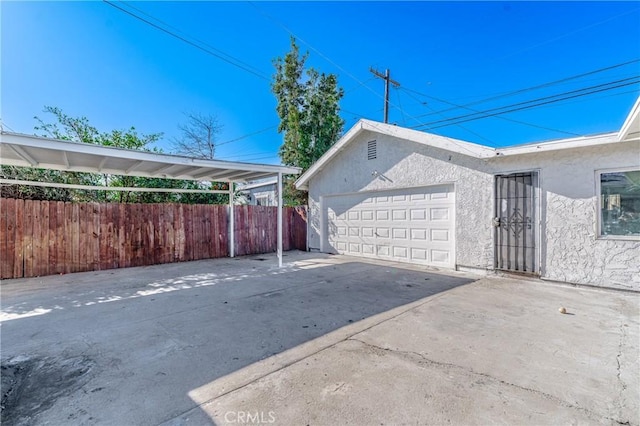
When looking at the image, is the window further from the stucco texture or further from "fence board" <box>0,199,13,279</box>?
"fence board" <box>0,199,13,279</box>

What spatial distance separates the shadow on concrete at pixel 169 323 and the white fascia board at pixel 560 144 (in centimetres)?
290

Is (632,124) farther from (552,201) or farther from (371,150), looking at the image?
(371,150)

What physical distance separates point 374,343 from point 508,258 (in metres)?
4.78

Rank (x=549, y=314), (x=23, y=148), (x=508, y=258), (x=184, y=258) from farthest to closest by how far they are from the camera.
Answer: (x=184, y=258) → (x=508, y=258) → (x=23, y=148) → (x=549, y=314)

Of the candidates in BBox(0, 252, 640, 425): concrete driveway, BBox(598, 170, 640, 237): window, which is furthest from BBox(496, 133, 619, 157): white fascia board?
BBox(0, 252, 640, 425): concrete driveway

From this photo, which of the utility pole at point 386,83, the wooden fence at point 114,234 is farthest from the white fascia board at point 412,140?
the utility pole at point 386,83

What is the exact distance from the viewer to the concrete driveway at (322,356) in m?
2.02

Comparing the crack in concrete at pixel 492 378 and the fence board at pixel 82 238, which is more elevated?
the fence board at pixel 82 238

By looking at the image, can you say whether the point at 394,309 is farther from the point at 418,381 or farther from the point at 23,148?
the point at 23,148

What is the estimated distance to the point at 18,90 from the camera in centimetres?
873

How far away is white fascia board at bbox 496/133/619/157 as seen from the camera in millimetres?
4965

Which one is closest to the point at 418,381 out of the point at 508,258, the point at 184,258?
the point at 508,258

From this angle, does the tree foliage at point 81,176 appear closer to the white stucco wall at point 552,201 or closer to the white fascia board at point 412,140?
the white fascia board at point 412,140

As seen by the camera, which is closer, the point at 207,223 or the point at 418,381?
the point at 418,381
